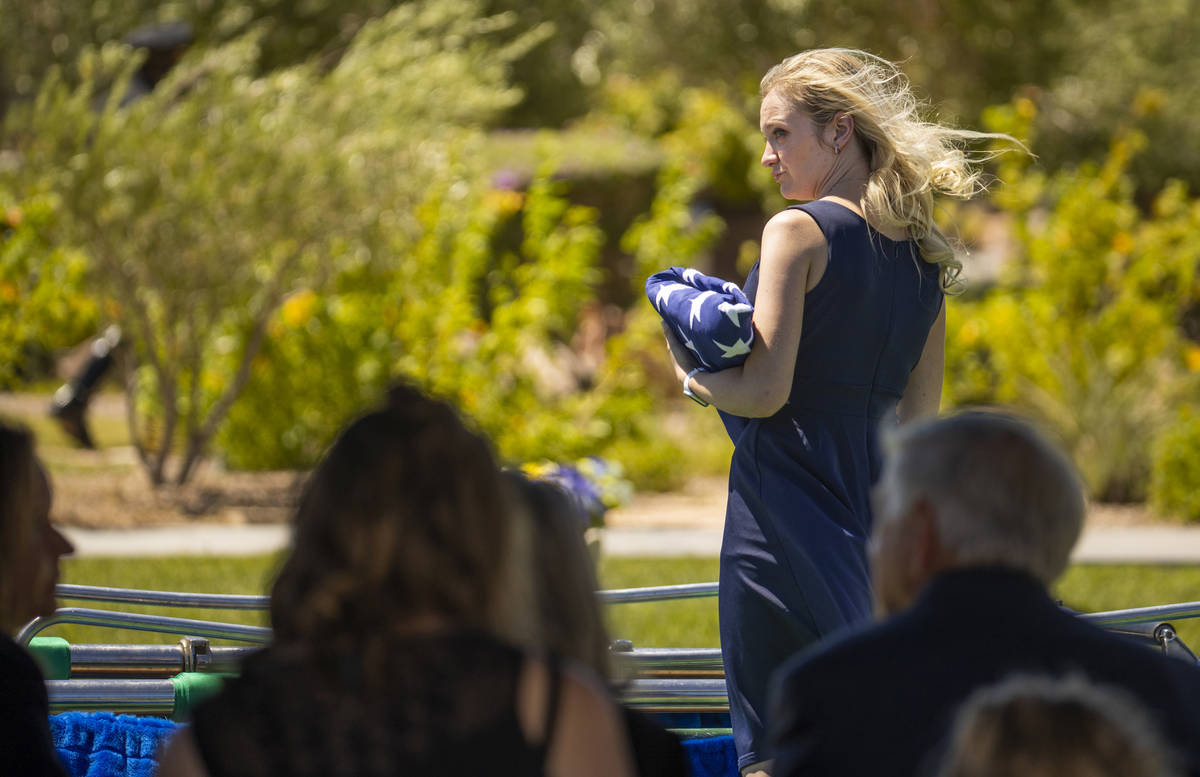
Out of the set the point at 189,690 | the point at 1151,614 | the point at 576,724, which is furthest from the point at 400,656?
the point at 1151,614

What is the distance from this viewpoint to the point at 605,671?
162 centimetres

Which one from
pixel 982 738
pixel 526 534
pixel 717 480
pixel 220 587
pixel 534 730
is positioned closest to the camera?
pixel 982 738

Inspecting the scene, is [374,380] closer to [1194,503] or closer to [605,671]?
[1194,503]

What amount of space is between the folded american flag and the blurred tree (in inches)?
225

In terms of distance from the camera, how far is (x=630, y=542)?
7535 millimetres

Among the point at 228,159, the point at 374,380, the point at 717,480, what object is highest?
the point at 228,159

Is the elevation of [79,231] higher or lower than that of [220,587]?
higher

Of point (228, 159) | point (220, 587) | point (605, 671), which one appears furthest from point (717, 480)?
point (605, 671)

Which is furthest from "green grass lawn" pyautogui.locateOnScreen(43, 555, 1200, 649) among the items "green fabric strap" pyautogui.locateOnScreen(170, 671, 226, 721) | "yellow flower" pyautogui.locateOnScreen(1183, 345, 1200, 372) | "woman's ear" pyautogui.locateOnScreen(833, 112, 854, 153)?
"woman's ear" pyautogui.locateOnScreen(833, 112, 854, 153)

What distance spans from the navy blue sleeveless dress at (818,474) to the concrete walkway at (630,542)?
15.0ft

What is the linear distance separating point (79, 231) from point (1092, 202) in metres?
6.44

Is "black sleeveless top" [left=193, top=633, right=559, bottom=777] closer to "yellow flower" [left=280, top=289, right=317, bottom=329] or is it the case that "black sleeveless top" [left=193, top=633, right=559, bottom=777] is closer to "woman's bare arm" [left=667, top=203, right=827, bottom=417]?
"woman's bare arm" [left=667, top=203, right=827, bottom=417]

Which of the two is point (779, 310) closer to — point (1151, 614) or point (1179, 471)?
point (1151, 614)

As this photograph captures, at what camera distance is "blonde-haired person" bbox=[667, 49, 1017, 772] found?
2494 millimetres
